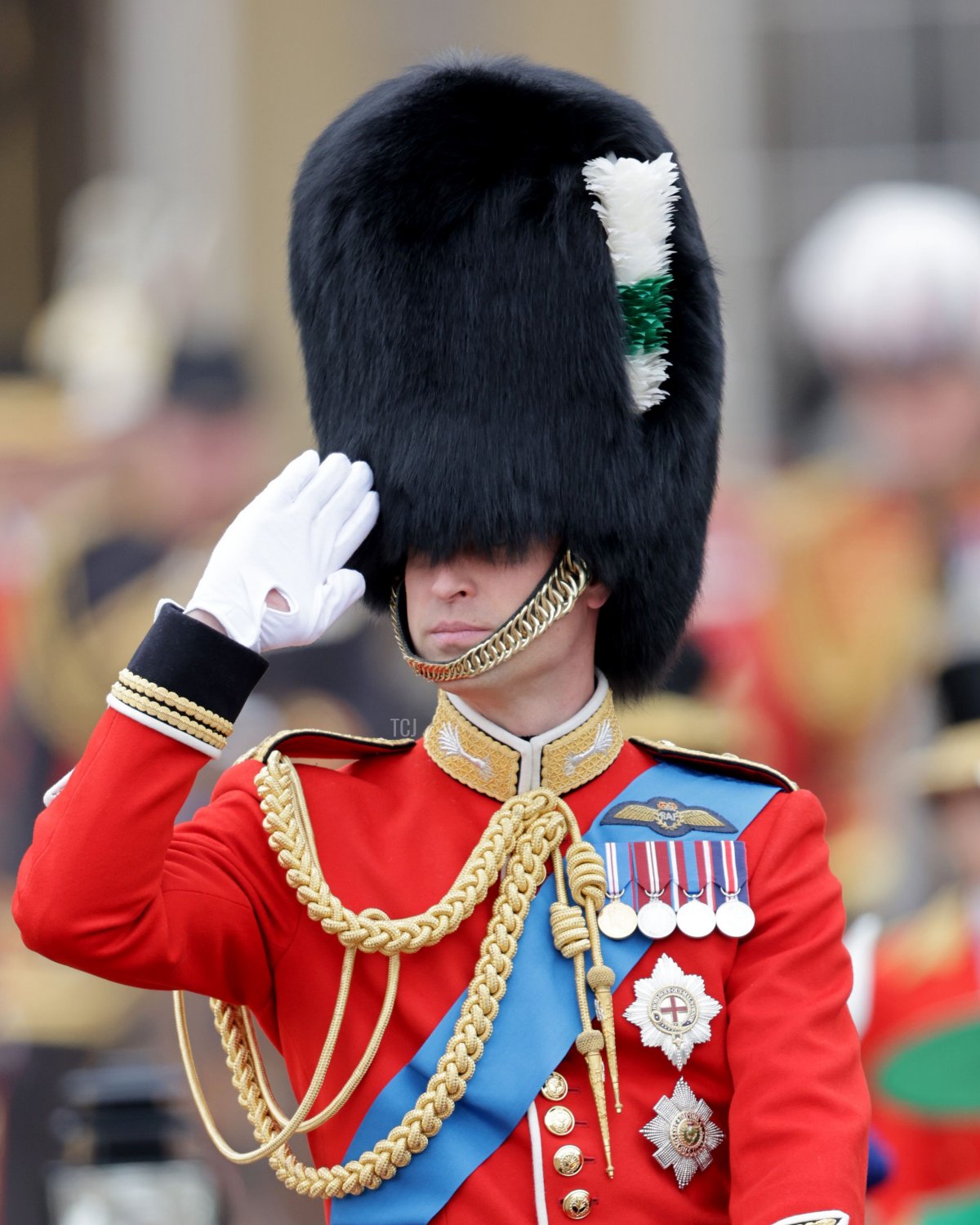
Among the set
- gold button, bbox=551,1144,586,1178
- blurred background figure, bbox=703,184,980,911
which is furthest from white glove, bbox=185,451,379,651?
blurred background figure, bbox=703,184,980,911

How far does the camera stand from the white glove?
2.26 metres

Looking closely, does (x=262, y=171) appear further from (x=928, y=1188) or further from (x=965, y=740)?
(x=928, y=1188)

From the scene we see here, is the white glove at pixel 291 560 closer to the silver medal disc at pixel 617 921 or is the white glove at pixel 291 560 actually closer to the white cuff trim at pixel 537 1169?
the silver medal disc at pixel 617 921

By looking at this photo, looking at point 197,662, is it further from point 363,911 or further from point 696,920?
point 696,920

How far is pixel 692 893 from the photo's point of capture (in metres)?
2.44

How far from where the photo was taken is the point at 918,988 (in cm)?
502

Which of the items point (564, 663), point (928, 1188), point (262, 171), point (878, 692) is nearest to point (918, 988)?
point (928, 1188)

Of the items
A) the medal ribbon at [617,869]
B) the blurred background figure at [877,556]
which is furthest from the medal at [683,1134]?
the blurred background figure at [877,556]

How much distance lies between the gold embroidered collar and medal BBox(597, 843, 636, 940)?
0.43ft

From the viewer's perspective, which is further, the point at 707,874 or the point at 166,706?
the point at 707,874

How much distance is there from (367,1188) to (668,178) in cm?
117

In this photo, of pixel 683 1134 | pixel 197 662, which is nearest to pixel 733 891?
pixel 683 1134

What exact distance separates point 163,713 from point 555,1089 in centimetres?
60

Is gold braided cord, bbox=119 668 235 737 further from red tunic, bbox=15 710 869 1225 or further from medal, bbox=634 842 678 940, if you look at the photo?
medal, bbox=634 842 678 940
